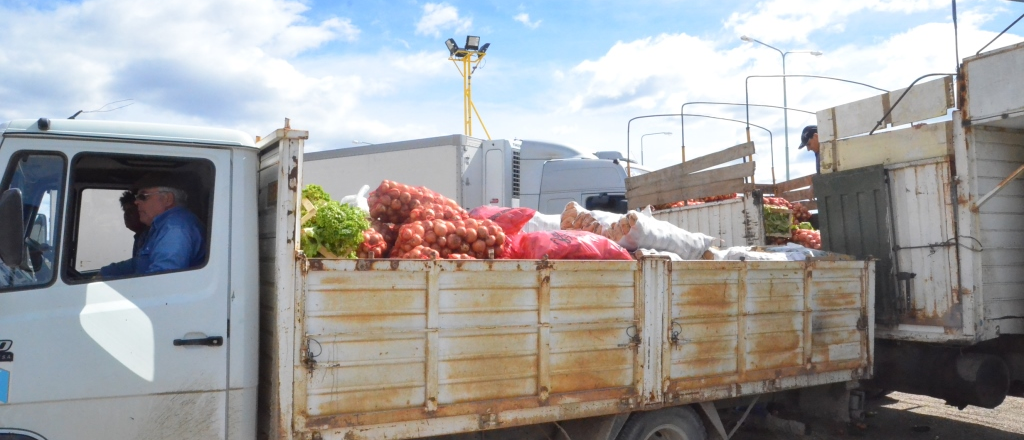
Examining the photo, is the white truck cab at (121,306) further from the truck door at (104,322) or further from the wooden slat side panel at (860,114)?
the wooden slat side panel at (860,114)

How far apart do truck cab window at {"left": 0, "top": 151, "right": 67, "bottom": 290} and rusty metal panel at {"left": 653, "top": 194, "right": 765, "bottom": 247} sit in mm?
5900

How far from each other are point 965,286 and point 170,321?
18.1 feet

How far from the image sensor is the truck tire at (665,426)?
15.1ft

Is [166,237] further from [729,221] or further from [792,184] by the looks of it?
[792,184]

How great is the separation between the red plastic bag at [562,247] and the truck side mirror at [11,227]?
2520 millimetres

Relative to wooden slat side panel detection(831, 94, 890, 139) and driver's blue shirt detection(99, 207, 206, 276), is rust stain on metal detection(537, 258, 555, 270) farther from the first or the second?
wooden slat side panel detection(831, 94, 890, 139)

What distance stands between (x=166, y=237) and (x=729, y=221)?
19.6 feet

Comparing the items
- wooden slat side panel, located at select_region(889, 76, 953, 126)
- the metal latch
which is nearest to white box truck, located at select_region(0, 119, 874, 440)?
the metal latch

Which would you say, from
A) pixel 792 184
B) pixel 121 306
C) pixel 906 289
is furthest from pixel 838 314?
pixel 121 306

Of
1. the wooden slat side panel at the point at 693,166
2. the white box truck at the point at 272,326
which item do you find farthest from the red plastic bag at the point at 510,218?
the wooden slat side panel at the point at 693,166

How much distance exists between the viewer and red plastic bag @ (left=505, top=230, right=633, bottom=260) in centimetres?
459

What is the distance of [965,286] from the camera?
5.72m

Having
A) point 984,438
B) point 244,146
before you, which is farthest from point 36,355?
point 984,438

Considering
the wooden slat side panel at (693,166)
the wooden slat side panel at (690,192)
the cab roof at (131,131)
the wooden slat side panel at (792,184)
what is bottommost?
the cab roof at (131,131)
